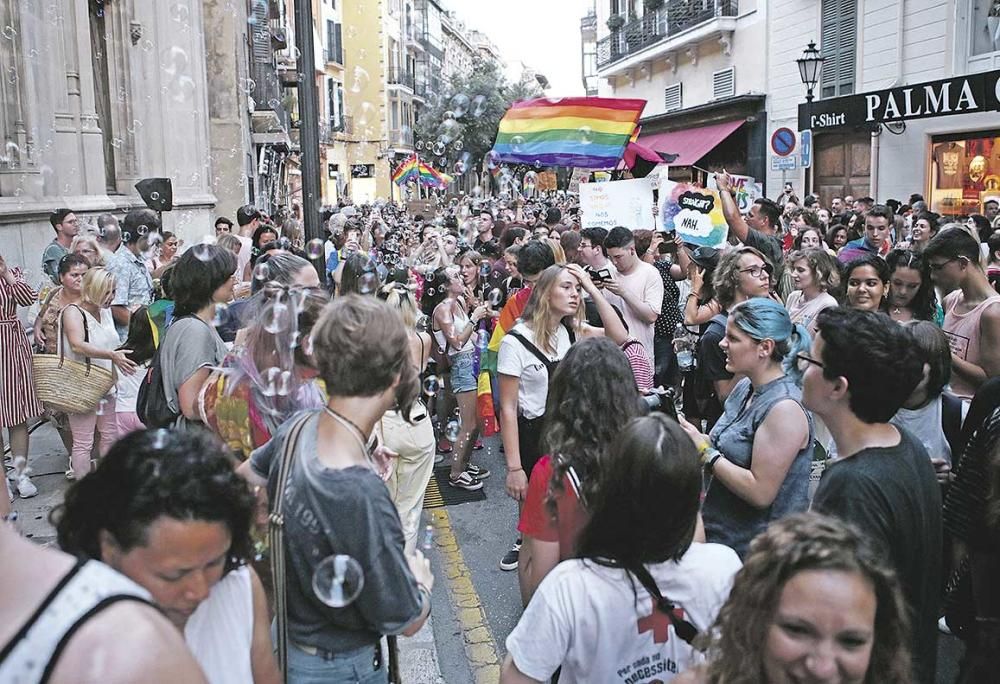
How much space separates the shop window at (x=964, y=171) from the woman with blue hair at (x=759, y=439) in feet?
46.8

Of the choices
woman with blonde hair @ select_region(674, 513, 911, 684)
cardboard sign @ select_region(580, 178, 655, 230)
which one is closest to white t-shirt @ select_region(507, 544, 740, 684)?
woman with blonde hair @ select_region(674, 513, 911, 684)

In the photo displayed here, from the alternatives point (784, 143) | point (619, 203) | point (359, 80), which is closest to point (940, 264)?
point (619, 203)

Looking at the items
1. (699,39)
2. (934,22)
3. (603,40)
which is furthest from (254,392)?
(603,40)

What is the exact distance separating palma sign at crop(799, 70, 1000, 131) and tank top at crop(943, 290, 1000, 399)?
30.9 feet

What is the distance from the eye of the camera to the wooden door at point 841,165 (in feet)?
63.4

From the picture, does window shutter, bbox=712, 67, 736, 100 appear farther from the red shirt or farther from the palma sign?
the red shirt

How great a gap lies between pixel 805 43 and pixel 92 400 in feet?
66.8

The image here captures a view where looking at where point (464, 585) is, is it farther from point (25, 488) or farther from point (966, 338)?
point (25, 488)

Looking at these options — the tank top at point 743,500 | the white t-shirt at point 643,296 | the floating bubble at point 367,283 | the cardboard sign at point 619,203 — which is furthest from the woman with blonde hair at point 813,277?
the cardboard sign at point 619,203

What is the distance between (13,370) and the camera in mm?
6148

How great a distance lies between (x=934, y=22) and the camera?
16.8 meters

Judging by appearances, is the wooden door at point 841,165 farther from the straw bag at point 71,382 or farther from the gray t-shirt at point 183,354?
the gray t-shirt at point 183,354

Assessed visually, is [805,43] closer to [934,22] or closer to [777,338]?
[934,22]

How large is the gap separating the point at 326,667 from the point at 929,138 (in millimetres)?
17730
